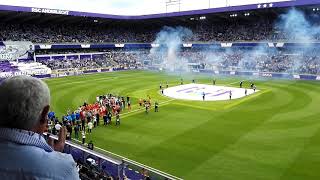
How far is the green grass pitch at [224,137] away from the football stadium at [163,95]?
100mm

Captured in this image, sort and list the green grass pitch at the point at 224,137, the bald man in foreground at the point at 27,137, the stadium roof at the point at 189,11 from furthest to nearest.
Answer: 1. the stadium roof at the point at 189,11
2. the green grass pitch at the point at 224,137
3. the bald man in foreground at the point at 27,137

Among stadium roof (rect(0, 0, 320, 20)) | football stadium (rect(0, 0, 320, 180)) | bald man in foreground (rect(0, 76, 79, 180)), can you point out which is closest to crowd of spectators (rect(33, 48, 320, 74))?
football stadium (rect(0, 0, 320, 180))

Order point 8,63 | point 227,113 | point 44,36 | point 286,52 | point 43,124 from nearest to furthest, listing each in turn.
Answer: point 43,124
point 227,113
point 8,63
point 286,52
point 44,36

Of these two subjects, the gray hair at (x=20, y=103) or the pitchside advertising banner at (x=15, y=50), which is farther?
the pitchside advertising banner at (x=15, y=50)

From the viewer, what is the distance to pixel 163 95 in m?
41.2

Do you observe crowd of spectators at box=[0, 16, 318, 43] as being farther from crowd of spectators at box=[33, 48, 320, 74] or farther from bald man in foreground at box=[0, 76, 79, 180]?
bald man in foreground at box=[0, 76, 79, 180]

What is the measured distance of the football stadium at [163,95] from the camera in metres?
2.39

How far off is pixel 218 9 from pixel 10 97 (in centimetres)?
7509

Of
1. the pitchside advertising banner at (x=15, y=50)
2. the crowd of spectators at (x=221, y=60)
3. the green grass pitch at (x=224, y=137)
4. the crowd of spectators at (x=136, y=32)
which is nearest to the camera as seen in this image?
the green grass pitch at (x=224, y=137)

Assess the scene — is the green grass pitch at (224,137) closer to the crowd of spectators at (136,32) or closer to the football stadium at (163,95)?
the football stadium at (163,95)

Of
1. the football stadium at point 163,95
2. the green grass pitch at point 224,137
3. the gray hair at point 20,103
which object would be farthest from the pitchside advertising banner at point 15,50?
the gray hair at point 20,103

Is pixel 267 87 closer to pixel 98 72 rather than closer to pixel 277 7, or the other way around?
pixel 277 7

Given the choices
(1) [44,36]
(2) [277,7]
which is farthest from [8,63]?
(2) [277,7]

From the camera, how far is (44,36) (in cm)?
7656
